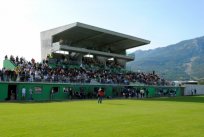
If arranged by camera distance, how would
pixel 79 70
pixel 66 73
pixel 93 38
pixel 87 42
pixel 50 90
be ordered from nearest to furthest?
pixel 50 90 → pixel 66 73 → pixel 79 70 → pixel 93 38 → pixel 87 42

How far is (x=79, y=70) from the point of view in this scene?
171 ft

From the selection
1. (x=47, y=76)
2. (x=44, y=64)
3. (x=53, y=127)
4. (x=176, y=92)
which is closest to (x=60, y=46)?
(x=44, y=64)

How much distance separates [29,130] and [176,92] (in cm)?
6084

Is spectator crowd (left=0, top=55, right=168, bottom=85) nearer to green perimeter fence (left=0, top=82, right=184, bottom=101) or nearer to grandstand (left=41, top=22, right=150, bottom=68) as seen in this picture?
green perimeter fence (left=0, top=82, right=184, bottom=101)

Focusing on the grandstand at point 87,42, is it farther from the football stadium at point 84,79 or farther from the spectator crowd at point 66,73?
the spectator crowd at point 66,73

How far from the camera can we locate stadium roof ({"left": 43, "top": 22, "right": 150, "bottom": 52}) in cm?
5354

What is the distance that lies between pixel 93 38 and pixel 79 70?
9.45 metres

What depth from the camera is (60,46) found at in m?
52.5

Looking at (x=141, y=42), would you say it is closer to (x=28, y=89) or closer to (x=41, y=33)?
(x=41, y=33)

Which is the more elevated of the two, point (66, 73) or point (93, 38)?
point (93, 38)

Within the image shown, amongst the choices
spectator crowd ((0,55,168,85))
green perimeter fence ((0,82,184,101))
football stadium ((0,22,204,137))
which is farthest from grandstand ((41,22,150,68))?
green perimeter fence ((0,82,184,101))

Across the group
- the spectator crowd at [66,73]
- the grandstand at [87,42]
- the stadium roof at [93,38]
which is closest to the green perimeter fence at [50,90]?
the spectator crowd at [66,73]

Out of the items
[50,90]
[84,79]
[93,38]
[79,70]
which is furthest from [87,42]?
[50,90]

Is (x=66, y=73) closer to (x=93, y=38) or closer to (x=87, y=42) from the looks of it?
(x=93, y=38)
